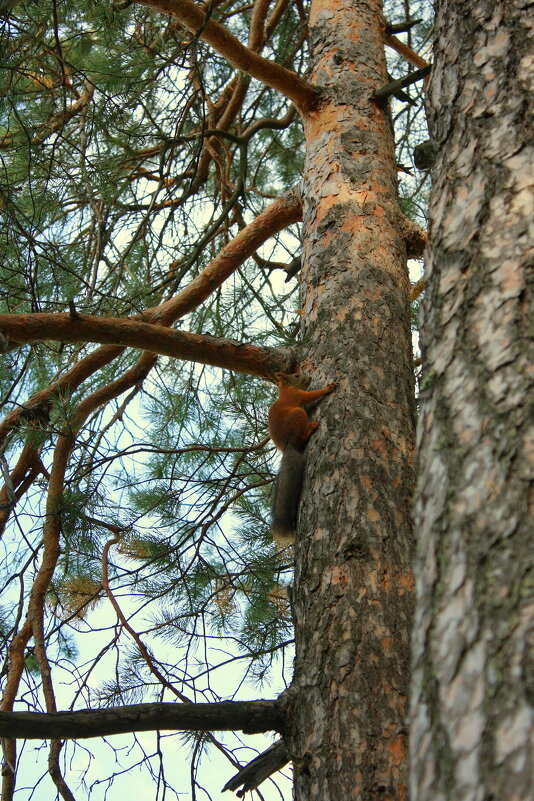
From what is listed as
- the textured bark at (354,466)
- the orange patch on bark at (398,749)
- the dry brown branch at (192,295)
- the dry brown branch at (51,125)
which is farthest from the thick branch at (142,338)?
the dry brown branch at (51,125)

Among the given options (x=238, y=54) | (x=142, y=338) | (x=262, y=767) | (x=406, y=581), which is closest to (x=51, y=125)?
(x=238, y=54)

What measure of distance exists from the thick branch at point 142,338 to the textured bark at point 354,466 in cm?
17

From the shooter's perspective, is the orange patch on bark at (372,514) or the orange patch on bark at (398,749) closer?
the orange patch on bark at (398,749)

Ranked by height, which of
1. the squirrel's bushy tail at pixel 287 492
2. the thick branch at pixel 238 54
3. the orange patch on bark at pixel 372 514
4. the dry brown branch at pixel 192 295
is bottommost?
the orange patch on bark at pixel 372 514

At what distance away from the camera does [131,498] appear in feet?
10.4

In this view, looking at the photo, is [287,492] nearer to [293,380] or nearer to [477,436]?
[293,380]

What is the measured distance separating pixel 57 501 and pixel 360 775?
4.87 ft

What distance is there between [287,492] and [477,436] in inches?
47.5

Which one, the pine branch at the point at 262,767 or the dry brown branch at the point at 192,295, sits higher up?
the dry brown branch at the point at 192,295

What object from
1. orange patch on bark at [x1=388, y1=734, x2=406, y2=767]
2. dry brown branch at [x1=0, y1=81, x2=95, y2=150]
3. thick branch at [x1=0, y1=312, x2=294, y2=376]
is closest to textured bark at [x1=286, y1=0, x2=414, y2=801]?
orange patch on bark at [x1=388, y1=734, x2=406, y2=767]

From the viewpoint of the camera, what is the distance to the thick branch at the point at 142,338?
1.87 metres

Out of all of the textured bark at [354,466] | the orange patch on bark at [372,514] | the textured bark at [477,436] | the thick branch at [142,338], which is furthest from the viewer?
the thick branch at [142,338]

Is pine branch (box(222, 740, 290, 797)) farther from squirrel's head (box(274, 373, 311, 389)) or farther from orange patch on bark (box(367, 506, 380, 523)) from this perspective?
squirrel's head (box(274, 373, 311, 389))

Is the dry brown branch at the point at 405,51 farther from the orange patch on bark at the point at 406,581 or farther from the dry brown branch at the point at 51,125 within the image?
the orange patch on bark at the point at 406,581
